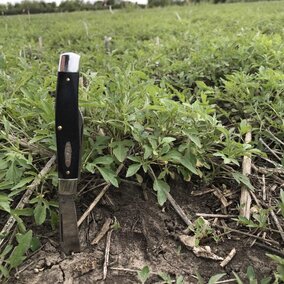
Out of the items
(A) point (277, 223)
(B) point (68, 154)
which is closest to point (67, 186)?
(B) point (68, 154)

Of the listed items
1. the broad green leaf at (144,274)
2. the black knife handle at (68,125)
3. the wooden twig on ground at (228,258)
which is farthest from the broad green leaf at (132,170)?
the wooden twig on ground at (228,258)

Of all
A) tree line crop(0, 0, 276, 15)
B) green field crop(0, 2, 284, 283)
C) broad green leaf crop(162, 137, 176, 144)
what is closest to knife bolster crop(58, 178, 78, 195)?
green field crop(0, 2, 284, 283)

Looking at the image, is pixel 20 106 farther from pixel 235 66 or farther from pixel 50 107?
pixel 235 66

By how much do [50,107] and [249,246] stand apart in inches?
36.8

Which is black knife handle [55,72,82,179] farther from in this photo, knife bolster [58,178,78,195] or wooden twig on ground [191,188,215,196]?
wooden twig on ground [191,188,215,196]

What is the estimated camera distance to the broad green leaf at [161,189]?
1569mm

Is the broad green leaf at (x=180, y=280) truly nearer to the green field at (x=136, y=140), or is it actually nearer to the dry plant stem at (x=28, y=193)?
the green field at (x=136, y=140)

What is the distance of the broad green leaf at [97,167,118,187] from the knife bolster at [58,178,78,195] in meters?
0.15

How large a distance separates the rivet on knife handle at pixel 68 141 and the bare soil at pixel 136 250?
8cm

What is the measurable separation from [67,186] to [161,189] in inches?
14.9

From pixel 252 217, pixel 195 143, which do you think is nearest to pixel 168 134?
pixel 195 143

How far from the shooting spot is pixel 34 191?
163cm

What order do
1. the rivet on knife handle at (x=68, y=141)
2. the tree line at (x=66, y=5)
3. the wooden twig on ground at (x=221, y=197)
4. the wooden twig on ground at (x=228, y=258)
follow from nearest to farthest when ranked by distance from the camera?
the rivet on knife handle at (x=68, y=141) → the wooden twig on ground at (x=228, y=258) → the wooden twig on ground at (x=221, y=197) → the tree line at (x=66, y=5)

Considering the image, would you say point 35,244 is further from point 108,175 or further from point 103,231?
point 108,175
